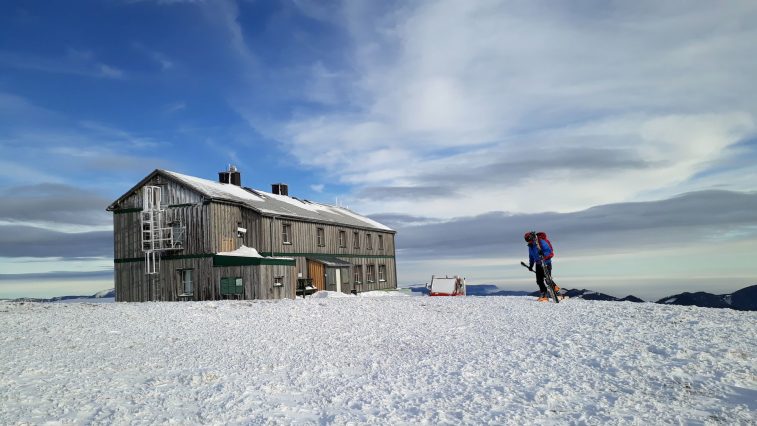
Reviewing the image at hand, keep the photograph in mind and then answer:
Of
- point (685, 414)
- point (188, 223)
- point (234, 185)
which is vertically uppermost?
point (234, 185)

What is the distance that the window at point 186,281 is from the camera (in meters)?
30.0

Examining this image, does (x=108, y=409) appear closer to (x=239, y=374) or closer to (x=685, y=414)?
(x=239, y=374)

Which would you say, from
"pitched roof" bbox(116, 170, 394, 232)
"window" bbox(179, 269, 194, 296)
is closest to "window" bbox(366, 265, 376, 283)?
"pitched roof" bbox(116, 170, 394, 232)

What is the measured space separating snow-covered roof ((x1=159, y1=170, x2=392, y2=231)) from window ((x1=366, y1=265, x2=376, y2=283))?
370cm

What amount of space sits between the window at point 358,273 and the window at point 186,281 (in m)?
14.6

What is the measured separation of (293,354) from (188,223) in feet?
71.1

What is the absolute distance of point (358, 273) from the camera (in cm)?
4206

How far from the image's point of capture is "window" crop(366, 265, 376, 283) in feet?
143

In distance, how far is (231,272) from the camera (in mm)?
28453

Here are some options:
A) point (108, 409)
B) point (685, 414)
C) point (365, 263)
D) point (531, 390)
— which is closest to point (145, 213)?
point (365, 263)

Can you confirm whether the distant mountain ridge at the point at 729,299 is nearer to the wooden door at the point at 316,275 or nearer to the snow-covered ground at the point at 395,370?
the snow-covered ground at the point at 395,370

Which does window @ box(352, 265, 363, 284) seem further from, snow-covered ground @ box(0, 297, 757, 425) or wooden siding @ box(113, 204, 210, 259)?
snow-covered ground @ box(0, 297, 757, 425)

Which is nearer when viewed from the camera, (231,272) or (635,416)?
(635,416)

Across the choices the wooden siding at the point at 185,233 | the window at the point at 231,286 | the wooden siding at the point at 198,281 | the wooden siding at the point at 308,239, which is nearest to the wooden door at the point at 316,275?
the wooden siding at the point at 308,239
